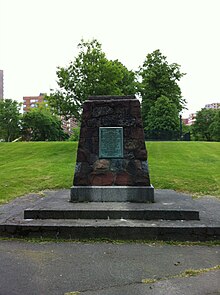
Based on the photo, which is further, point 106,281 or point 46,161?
point 46,161

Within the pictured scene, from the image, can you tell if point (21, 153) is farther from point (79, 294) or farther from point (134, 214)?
point (79, 294)

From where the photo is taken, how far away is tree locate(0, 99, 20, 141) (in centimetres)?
3578

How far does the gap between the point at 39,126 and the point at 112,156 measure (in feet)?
128

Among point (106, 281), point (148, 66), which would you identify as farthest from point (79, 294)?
point (148, 66)

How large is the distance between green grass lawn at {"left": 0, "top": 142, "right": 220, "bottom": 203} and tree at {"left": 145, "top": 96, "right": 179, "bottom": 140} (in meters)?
14.2

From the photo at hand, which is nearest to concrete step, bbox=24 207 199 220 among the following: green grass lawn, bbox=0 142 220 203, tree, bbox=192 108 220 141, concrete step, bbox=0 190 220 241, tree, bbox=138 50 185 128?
concrete step, bbox=0 190 220 241

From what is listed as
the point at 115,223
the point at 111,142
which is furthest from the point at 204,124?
the point at 115,223

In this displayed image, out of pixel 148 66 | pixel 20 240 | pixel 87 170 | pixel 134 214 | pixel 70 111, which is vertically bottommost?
pixel 20 240

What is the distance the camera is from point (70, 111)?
1900 cm

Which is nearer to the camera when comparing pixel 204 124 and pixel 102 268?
pixel 102 268

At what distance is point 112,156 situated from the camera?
625cm

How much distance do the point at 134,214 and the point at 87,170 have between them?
162 cm

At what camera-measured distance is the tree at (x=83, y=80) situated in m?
18.1

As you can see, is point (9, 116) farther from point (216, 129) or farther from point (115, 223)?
point (115, 223)
